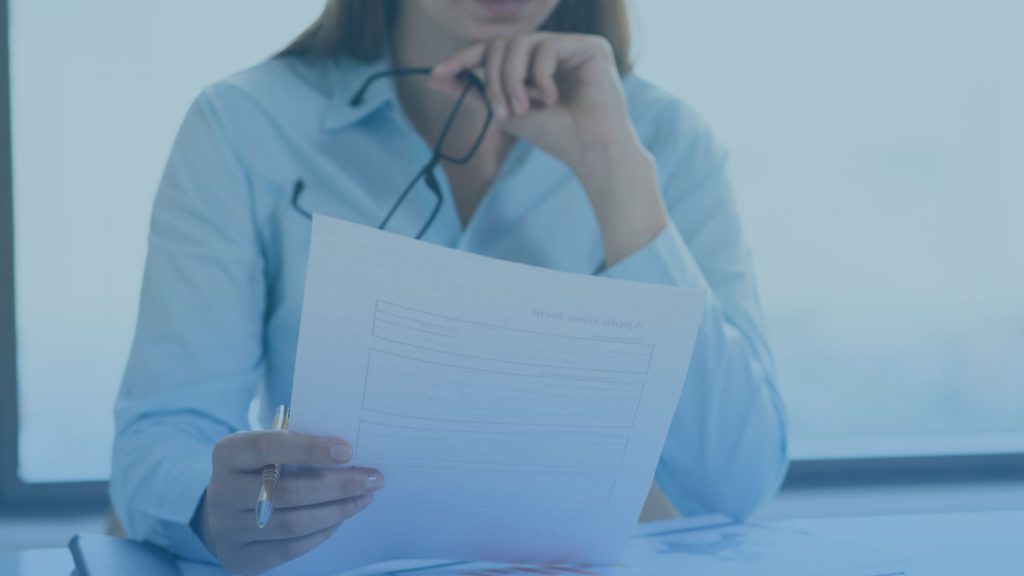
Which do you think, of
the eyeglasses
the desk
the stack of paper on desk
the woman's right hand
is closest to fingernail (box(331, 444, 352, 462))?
the woman's right hand

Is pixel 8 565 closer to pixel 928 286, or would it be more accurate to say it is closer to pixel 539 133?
pixel 539 133

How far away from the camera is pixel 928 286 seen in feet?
5.76

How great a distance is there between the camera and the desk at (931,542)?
30.9 inches

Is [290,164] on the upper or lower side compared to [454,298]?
lower

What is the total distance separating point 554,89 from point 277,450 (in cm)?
49

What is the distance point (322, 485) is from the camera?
62cm

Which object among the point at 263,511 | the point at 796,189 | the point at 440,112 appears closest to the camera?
the point at 263,511

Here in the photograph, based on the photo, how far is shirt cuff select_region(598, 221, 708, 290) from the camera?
2.93 ft

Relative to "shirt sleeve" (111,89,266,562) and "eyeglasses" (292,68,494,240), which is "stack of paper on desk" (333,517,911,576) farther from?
"eyeglasses" (292,68,494,240)

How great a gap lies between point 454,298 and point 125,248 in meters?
1.00

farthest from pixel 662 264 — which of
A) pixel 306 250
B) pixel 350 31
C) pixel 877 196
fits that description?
pixel 877 196

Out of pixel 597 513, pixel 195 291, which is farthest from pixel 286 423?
pixel 195 291

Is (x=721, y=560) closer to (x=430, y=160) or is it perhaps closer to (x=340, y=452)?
(x=340, y=452)

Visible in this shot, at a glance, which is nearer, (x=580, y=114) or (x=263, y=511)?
(x=263, y=511)
